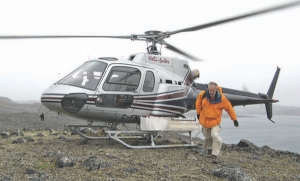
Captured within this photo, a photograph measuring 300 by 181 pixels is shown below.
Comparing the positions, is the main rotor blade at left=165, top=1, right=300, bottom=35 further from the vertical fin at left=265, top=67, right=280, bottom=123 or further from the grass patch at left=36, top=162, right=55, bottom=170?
the vertical fin at left=265, top=67, right=280, bottom=123

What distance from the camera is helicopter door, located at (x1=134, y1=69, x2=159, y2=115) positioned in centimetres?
923

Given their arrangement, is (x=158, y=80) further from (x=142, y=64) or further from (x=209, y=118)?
(x=209, y=118)

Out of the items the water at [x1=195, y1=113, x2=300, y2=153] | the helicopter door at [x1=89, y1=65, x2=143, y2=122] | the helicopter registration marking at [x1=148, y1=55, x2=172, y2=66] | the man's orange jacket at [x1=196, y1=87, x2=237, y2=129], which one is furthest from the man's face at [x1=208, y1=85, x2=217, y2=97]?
the water at [x1=195, y1=113, x2=300, y2=153]

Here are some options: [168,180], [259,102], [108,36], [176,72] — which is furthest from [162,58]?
[168,180]

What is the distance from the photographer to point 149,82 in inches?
374

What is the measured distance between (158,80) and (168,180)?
5.17m

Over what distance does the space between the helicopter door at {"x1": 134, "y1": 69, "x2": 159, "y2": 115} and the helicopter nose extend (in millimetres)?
1657

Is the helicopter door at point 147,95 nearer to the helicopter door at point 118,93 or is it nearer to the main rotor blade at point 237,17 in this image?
the helicopter door at point 118,93

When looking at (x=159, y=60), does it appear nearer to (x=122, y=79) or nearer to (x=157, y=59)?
(x=157, y=59)

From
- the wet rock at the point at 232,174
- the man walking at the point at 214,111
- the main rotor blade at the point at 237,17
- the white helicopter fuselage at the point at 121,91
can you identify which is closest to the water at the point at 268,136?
the white helicopter fuselage at the point at 121,91

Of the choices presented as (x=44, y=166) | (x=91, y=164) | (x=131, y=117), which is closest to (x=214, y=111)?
(x=131, y=117)

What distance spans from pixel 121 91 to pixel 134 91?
437 mm

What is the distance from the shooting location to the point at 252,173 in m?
6.05

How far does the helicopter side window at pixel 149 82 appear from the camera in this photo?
9375 mm
